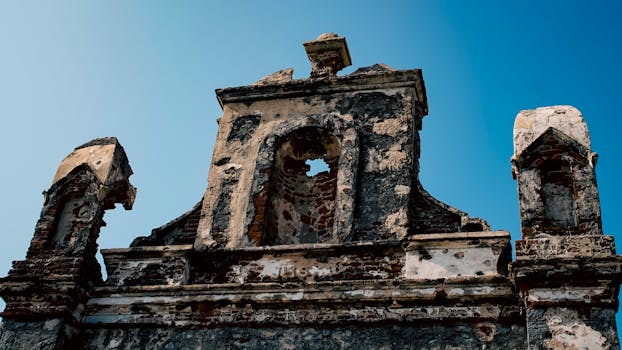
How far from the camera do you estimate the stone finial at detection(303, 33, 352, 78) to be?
9562mm

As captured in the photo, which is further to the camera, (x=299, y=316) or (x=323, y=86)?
(x=323, y=86)

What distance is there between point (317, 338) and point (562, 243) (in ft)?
6.35

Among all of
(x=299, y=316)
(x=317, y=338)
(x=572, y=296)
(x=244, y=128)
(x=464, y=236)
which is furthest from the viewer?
(x=244, y=128)

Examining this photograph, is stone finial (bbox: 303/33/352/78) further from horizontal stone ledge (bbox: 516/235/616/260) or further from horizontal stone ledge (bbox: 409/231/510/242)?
horizontal stone ledge (bbox: 516/235/616/260)

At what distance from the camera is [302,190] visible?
8797mm

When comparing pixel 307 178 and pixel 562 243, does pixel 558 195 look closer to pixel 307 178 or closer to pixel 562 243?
pixel 562 243

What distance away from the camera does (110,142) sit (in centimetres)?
882

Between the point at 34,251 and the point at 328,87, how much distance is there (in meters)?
3.11

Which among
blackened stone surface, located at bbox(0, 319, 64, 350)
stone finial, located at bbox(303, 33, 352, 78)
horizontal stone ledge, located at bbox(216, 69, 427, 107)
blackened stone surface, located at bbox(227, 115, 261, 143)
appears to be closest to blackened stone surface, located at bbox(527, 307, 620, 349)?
horizontal stone ledge, located at bbox(216, 69, 427, 107)

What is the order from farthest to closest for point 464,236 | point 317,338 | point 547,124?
point 547,124
point 464,236
point 317,338

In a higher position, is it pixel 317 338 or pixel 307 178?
pixel 307 178

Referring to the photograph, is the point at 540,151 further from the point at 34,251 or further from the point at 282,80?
the point at 34,251

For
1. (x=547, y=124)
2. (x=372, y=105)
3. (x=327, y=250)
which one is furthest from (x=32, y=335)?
→ (x=547, y=124)

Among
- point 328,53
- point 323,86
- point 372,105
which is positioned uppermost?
point 328,53
